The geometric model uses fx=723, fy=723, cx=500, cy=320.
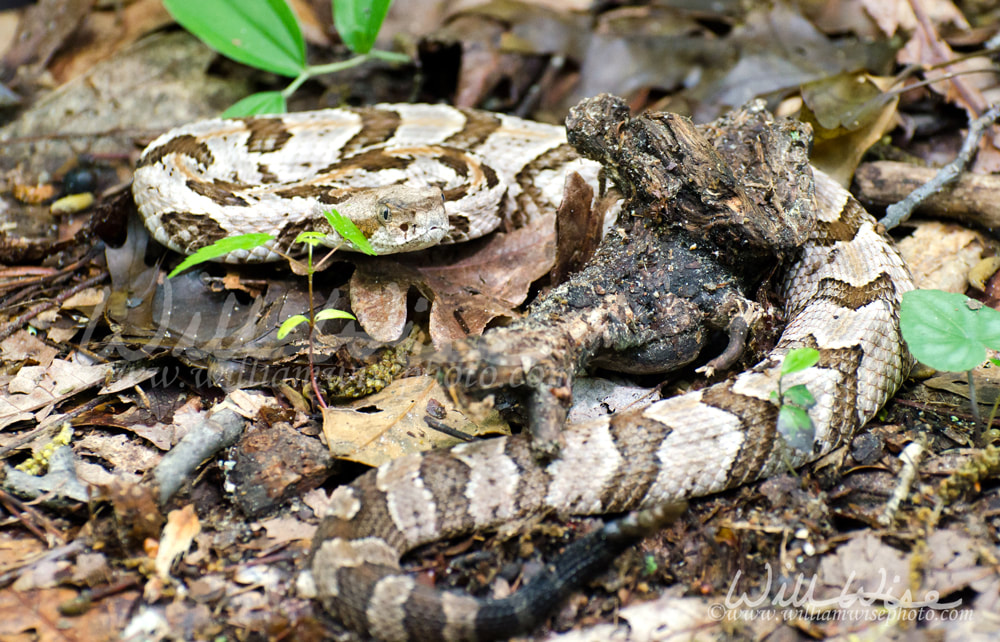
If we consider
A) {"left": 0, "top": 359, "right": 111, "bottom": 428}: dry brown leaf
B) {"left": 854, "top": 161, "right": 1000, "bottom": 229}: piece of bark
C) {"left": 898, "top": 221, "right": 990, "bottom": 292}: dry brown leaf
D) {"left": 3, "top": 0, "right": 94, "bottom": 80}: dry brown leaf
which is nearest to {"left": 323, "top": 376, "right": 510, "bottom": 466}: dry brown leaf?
{"left": 0, "top": 359, "right": 111, "bottom": 428}: dry brown leaf

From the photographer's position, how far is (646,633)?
2508 mm

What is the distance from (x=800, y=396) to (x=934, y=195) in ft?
7.57

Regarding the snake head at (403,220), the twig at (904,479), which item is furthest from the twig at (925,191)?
the snake head at (403,220)

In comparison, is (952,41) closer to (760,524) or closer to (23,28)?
(760,524)

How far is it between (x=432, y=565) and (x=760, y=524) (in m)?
1.31

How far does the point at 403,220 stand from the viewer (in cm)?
394

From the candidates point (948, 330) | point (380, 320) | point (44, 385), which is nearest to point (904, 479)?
point (948, 330)

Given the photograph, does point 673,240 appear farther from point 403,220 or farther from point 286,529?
point 286,529

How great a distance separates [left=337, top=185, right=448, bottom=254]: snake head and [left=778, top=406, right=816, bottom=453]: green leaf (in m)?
2.04

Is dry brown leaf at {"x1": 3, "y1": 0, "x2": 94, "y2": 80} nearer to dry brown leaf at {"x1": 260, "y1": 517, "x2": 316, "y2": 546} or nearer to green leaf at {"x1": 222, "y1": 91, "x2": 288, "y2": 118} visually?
green leaf at {"x1": 222, "y1": 91, "x2": 288, "y2": 118}

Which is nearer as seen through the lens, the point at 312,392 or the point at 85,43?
the point at 312,392

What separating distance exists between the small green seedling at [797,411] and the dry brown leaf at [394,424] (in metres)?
1.19

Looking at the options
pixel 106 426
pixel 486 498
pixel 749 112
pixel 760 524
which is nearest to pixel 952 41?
pixel 749 112

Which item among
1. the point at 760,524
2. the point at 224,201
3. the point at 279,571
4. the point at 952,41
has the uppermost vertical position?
the point at 952,41
